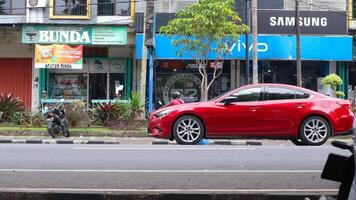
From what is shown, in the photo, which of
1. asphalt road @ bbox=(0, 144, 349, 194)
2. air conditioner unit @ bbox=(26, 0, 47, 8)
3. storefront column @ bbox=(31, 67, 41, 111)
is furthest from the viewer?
storefront column @ bbox=(31, 67, 41, 111)

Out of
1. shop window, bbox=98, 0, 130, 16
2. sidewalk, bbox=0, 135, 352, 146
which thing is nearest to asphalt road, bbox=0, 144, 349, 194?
sidewalk, bbox=0, 135, 352, 146

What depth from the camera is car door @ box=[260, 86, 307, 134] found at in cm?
1205

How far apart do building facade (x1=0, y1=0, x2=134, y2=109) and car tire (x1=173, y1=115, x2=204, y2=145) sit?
13273mm

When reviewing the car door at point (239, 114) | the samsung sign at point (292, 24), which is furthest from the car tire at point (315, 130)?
the samsung sign at point (292, 24)

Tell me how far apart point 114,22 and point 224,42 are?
569 cm

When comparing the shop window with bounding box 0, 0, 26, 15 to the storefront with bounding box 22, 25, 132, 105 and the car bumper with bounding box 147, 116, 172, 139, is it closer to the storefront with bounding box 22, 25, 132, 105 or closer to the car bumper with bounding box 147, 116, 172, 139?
the storefront with bounding box 22, 25, 132, 105

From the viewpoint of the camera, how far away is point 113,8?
2652 cm

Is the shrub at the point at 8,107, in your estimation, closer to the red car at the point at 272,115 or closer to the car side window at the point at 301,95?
the red car at the point at 272,115

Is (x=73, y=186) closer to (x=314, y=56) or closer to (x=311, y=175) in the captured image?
(x=311, y=175)

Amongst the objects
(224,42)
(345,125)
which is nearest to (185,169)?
(345,125)

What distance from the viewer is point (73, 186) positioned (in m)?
7.70

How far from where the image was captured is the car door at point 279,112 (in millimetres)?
12047

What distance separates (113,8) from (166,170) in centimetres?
1806

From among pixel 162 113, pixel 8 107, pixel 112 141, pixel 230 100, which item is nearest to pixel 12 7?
pixel 8 107
